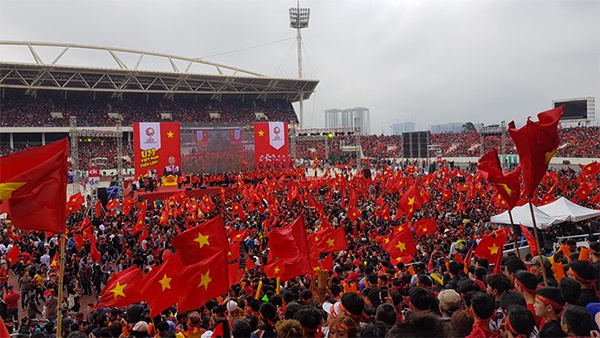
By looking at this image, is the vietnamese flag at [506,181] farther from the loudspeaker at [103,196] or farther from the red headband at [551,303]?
the loudspeaker at [103,196]

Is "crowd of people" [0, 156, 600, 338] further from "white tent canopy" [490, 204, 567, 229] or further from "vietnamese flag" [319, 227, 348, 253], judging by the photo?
"white tent canopy" [490, 204, 567, 229]

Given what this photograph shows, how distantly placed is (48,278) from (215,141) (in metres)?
23.0

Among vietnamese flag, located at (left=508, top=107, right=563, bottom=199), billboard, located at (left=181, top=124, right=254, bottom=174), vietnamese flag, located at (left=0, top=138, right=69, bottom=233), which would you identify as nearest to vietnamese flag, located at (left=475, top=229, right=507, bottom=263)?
vietnamese flag, located at (left=508, top=107, right=563, bottom=199)

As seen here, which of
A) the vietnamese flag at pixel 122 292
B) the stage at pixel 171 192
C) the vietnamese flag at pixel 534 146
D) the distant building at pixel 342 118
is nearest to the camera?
the vietnamese flag at pixel 534 146

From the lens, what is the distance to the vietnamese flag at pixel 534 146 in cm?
581

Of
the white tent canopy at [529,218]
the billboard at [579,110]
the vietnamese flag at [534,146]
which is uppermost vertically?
the billboard at [579,110]

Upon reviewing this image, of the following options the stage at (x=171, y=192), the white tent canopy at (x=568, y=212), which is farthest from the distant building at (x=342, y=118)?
the white tent canopy at (x=568, y=212)

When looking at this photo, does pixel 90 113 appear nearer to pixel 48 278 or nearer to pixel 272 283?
pixel 48 278

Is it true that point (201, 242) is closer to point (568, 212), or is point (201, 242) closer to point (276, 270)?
point (276, 270)

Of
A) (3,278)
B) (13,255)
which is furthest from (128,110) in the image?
(3,278)

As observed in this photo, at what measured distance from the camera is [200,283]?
18.4ft

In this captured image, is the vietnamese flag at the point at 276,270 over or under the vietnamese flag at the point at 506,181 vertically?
under

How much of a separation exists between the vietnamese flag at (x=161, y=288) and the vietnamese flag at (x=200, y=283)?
0.46 m

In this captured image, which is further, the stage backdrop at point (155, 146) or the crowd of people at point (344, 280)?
the stage backdrop at point (155, 146)
